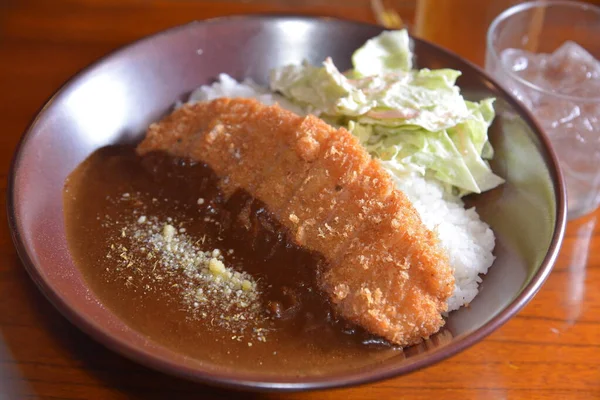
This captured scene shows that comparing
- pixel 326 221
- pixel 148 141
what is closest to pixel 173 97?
pixel 148 141

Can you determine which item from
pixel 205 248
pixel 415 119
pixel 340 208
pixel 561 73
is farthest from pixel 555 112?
pixel 205 248

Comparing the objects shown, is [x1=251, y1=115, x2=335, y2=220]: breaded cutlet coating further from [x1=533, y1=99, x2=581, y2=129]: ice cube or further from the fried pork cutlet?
[x1=533, y1=99, x2=581, y2=129]: ice cube

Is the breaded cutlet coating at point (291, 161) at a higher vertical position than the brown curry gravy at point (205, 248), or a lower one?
higher

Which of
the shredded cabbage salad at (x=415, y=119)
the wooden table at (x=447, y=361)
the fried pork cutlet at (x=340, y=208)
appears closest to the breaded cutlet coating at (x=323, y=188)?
the fried pork cutlet at (x=340, y=208)

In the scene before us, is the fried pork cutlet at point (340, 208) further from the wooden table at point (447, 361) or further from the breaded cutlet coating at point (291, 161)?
the wooden table at point (447, 361)

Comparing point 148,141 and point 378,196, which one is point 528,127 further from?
point 148,141

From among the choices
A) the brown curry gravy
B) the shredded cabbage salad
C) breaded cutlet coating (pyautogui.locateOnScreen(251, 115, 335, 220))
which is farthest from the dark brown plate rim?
breaded cutlet coating (pyautogui.locateOnScreen(251, 115, 335, 220))
